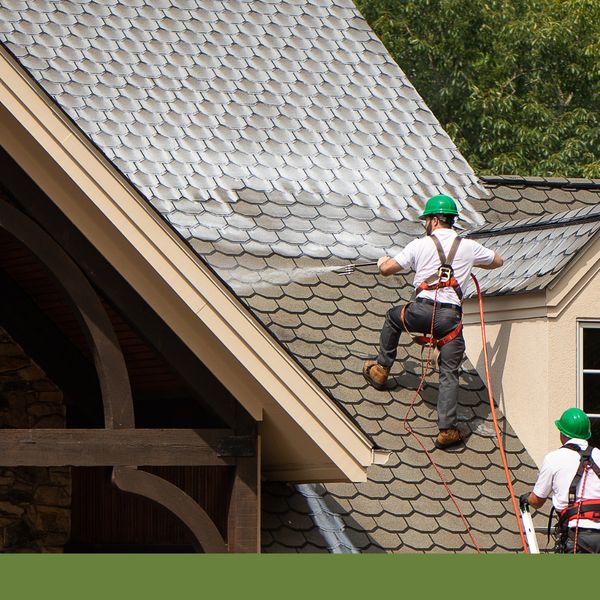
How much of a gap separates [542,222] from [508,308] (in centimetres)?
110

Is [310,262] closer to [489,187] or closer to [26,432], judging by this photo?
[489,187]

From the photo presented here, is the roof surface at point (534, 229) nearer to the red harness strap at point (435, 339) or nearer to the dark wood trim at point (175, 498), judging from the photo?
the red harness strap at point (435, 339)

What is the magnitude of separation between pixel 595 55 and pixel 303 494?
16.1 metres

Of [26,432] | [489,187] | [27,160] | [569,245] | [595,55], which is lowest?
[26,432]

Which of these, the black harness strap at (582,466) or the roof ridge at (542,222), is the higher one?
the roof ridge at (542,222)

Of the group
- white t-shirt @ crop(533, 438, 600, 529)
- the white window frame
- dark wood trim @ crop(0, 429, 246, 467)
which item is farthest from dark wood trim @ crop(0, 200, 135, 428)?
the white window frame

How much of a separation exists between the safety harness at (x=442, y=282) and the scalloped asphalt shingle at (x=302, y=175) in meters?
0.62

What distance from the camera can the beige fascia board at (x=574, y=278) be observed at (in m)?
10.5

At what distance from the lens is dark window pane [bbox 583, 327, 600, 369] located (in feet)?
35.2

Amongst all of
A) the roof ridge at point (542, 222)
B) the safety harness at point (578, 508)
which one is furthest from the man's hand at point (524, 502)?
the roof ridge at point (542, 222)

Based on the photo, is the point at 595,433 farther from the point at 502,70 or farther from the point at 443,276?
the point at 502,70

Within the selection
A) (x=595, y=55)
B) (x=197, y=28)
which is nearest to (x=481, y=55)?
(x=595, y=55)

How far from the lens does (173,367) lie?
26.9ft

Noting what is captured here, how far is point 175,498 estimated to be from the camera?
795 centimetres
